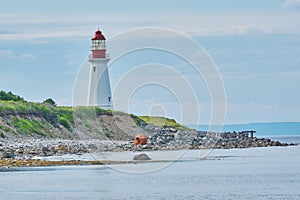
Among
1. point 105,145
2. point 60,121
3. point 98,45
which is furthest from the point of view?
point 98,45

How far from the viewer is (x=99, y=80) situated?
84.9m

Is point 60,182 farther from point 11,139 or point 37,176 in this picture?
point 11,139

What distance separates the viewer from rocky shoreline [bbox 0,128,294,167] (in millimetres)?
56481

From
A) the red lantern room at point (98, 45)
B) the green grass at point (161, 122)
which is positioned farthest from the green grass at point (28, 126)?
the green grass at point (161, 122)

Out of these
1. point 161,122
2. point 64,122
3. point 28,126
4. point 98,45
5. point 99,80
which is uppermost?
point 98,45

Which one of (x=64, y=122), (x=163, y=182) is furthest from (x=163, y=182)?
(x=64, y=122)

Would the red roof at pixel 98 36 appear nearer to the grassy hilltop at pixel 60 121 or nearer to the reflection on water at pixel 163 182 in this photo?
the grassy hilltop at pixel 60 121

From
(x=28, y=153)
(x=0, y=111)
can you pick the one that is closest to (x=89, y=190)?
(x=28, y=153)

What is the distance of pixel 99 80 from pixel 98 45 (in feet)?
12.4

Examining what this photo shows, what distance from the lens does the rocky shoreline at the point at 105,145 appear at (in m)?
56.5

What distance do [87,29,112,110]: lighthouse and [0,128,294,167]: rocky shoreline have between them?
5.80m

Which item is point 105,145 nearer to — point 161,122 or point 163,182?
point 161,122

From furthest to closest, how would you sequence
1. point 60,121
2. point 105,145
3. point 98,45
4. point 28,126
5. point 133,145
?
point 98,45, point 60,121, point 28,126, point 133,145, point 105,145

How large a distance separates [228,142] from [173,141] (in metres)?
10.5
